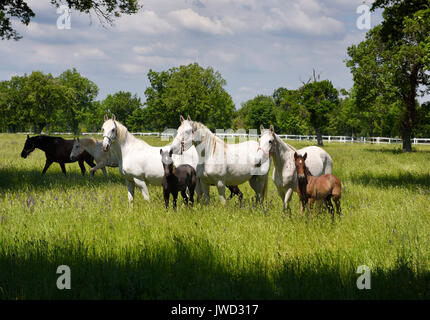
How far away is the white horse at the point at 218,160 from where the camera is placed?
282 inches

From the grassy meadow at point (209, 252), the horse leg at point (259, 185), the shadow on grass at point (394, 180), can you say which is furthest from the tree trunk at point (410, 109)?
the horse leg at point (259, 185)

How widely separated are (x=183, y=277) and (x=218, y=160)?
3.72 metres

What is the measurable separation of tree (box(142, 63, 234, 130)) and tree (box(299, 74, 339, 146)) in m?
18.7

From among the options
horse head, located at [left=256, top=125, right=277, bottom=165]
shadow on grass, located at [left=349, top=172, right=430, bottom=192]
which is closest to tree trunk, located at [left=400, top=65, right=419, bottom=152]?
shadow on grass, located at [left=349, top=172, right=430, bottom=192]

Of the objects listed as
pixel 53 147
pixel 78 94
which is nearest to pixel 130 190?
pixel 53 147

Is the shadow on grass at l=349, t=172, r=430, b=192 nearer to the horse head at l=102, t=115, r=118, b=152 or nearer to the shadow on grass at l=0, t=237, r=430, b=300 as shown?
the shadow on grass at l=0, t=237, r=430, b=300

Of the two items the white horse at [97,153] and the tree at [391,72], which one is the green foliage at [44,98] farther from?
the white horse at [97,153]

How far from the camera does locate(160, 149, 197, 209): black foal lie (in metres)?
6.91

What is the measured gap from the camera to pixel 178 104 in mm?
62531

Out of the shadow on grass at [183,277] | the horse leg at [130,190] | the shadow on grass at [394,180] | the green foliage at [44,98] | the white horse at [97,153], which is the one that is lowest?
the shadow on grass at [183,277]

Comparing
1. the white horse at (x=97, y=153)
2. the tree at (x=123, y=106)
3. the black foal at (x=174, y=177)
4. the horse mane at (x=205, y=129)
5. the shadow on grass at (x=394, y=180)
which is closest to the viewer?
the black foal at (x=174, y=177)
